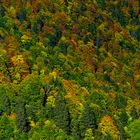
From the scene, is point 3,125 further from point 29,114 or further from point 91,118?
point 91,118

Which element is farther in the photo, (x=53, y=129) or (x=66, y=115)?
(x=66, y=115)

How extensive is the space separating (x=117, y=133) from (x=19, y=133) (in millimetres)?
29685

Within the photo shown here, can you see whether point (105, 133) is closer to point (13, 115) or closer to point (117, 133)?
point (117, 133)

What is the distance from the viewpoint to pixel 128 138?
611 feet

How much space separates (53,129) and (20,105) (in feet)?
54.8

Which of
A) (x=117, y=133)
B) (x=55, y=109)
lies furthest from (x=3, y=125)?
(x=117, y=133)

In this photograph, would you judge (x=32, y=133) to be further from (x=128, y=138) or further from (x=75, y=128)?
(x=128, y=138)

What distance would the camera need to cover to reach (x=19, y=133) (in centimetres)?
18700

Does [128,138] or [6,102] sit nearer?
[128,138]

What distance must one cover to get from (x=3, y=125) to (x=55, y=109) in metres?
18.5

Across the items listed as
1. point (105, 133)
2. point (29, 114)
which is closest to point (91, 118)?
point (105, 133)

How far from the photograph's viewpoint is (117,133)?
195 meters

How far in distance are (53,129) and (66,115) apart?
13.8 metres

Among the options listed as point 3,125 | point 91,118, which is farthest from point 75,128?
point 3,125
